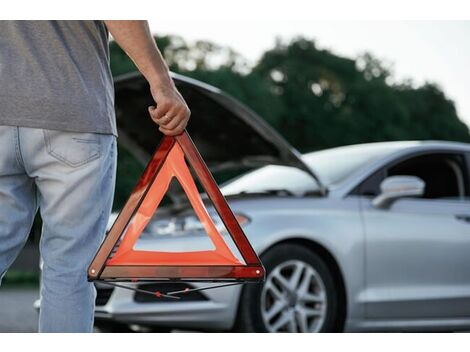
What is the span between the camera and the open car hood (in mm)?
5359

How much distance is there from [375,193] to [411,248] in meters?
0.50

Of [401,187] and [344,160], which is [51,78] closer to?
[401,187]

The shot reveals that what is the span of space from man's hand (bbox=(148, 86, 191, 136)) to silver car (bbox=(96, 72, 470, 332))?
263cm

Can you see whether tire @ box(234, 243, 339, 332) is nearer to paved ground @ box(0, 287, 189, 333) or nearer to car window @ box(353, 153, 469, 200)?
car window @ box(353, 153, 469, 200)

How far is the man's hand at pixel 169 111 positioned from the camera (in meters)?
2.33

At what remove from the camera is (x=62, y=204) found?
2.31 meters

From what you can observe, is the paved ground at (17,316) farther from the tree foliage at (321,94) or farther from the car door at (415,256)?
the tree foliage at (321,94)

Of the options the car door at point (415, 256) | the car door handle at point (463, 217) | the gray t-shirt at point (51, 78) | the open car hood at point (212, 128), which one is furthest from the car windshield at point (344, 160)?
the gray t-shirt at point (51, 78)

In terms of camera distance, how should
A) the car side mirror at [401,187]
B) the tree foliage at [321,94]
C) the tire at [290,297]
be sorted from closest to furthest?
the tire at [290,297] < the car side mirror at [401,187] < the tree foliage at [321,94]

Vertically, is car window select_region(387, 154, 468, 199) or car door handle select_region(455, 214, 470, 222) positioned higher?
car window select_region(387, 154, 468, 199)

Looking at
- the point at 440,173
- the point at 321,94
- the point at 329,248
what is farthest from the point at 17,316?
the point at 321,94

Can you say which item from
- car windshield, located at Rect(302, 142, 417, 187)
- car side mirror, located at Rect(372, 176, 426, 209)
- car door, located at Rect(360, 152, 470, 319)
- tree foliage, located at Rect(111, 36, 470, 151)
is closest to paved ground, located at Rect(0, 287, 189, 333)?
car windshield, located at Rect(302, 142, 417, 187)

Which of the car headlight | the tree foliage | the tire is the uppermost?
the tree foliage

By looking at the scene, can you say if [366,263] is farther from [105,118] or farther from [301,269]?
[105,118]
